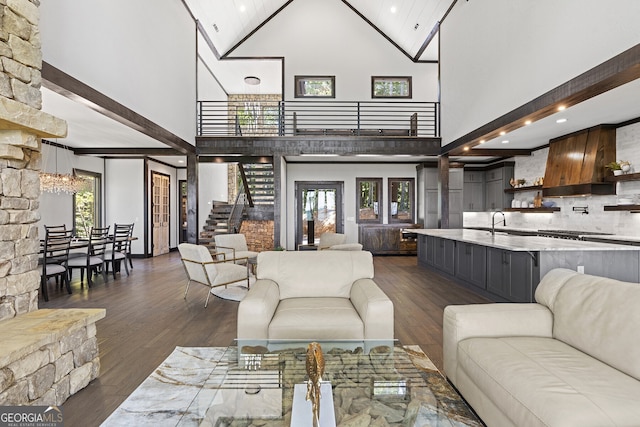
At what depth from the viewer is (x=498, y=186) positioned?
9.02m

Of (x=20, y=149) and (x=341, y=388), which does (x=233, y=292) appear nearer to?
(x=20, y=149)

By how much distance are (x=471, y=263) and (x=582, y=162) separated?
2.93m

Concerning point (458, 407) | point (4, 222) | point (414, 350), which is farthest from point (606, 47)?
point (4, 222)

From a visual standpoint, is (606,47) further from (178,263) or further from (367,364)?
(178,263)

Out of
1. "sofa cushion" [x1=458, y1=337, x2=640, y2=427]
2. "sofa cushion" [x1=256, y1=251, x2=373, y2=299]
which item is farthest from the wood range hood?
"sofa cushion" [x1=458, y1=337, x2=640, y2=427]

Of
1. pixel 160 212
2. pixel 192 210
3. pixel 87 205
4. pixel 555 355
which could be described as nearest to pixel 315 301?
pixel 555 355

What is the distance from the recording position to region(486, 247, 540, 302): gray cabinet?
389 centimetres

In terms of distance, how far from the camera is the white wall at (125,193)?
8.98 meters

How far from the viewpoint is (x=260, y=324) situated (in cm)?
244

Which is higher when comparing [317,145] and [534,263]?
[317,145]

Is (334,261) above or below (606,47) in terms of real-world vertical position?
below

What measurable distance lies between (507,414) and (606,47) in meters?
3.70

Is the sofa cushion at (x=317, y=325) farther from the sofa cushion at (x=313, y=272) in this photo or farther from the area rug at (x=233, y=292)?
the area rug at (x=233, y=292)

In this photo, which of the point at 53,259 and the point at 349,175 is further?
the point at 349,175
